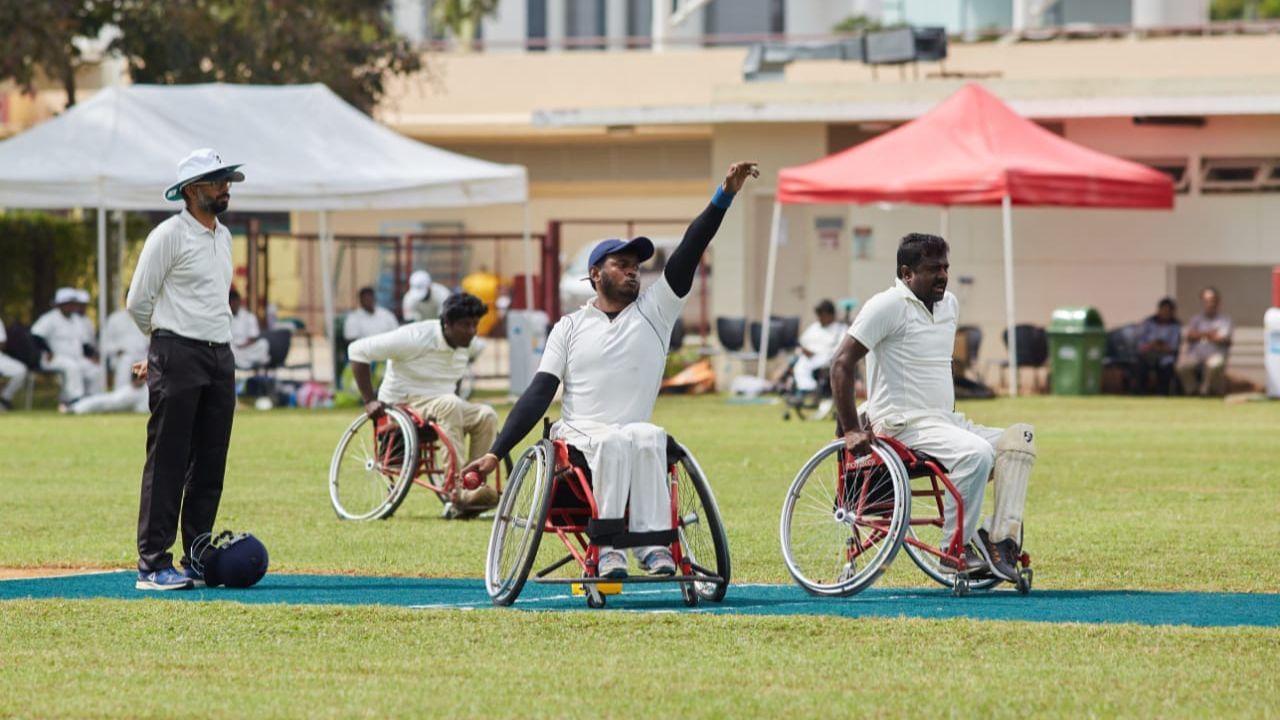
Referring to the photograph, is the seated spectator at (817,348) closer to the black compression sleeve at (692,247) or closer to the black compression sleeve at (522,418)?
the black compression sleeve at (692,247)

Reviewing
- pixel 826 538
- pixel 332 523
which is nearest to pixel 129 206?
pixel 332 523

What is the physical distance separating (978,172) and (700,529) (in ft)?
56.4

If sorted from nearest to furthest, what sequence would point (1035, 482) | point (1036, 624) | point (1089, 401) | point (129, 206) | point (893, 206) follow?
point (1036, 624)
point (1035, 482)
point (129, 206)
point (1089, 401)
point (893, 206)

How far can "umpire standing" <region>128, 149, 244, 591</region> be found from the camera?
33.3ft

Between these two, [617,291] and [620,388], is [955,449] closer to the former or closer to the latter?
[620,388]

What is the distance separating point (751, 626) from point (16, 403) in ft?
65.7

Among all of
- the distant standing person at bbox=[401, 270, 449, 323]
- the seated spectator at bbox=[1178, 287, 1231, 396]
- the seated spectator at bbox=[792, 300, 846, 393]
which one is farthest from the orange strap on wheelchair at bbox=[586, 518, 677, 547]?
the seated spectator at bbox=[1178, 287, 1231, 396]

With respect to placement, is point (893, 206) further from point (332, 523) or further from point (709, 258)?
point (332, 523)

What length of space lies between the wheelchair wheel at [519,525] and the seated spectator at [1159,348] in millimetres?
19333

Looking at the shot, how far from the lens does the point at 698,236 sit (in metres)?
9.14

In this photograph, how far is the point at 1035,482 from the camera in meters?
16.1

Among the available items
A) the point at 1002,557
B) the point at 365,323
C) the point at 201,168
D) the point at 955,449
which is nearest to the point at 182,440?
the point at 201,168

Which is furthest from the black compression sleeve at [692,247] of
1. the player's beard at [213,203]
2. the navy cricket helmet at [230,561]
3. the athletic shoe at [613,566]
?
the navy cricket helmet at [230,561]

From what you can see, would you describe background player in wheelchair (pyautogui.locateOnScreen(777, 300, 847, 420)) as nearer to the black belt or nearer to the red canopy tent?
the red canopy tent
